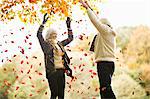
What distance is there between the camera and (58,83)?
13.8ft

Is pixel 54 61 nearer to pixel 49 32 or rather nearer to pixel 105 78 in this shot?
pixel 49 32

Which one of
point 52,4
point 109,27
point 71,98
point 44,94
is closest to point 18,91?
point 44,94

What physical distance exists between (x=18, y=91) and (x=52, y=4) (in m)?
1.66

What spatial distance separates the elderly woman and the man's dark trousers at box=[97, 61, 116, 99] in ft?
1.51

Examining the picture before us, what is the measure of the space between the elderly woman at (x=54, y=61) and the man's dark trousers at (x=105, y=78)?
1.51ft

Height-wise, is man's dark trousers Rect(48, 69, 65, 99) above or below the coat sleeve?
below

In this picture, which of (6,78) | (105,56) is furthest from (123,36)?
(105,56)

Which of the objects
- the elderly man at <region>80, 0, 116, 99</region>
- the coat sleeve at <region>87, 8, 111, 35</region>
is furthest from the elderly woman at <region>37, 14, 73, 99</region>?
the coat sleeve at <region>87, 8, 111, 35</region>

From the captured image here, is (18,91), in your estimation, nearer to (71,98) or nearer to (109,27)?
(71,98)

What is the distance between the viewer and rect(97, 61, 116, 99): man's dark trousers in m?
3.87

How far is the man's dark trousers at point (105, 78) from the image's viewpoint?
3869 millimetres

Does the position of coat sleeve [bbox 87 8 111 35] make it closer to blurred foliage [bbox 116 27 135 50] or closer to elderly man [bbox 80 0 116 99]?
elderly man [bbox 80 0 116 99]

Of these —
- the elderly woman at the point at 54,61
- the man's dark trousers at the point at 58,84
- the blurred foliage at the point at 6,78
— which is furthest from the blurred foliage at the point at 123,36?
the man's dark trousers at the point at 58,84

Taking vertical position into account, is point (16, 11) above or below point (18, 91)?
above
